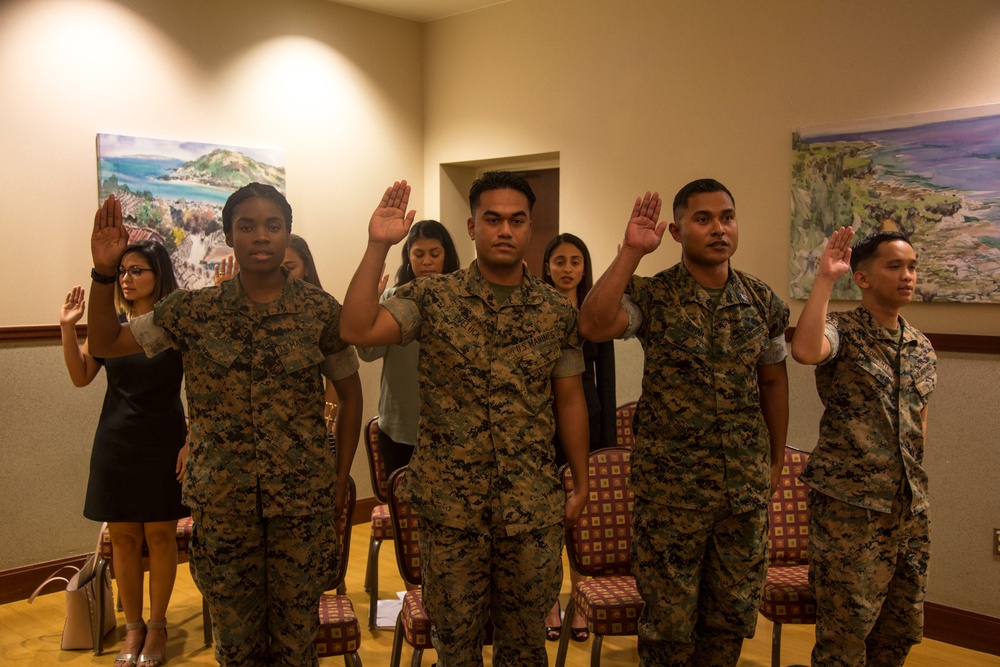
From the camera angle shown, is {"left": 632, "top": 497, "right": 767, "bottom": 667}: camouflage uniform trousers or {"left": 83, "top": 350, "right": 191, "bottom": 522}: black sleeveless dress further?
{"left": 83, "top": 350, "right": 191, "bottom": 522}: black sleeveless dress

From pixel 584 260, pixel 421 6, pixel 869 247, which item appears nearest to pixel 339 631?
pixel 584 260

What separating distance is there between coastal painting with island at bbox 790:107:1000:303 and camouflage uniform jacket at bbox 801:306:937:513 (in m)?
1.05

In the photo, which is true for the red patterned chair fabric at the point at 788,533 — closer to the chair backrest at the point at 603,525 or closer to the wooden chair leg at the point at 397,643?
the chair backrest at the point at 603,525

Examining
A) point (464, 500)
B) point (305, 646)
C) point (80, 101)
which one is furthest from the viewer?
point (80, 101)

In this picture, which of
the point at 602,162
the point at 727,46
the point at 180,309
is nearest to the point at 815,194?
the point at 727,46

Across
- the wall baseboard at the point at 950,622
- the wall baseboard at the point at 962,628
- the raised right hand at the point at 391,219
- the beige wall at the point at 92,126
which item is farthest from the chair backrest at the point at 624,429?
the beige wall at the point at 92,126

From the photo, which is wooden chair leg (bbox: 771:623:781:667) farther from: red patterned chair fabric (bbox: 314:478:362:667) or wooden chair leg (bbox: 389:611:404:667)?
red patterned chair fabric (bbox: 314:478:362:667)

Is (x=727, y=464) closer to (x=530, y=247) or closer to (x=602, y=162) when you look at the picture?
(x=602, y=162)

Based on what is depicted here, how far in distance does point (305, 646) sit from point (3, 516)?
2444 mm

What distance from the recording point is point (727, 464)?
89.0 inches

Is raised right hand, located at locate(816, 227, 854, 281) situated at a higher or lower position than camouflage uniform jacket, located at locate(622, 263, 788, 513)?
higher

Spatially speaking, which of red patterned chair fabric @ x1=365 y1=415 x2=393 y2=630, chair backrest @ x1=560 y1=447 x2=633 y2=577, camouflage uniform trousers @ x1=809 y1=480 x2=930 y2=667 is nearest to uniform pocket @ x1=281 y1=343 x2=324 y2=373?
chair backrest @ x1=560 y1=447 x2=633 y2=577

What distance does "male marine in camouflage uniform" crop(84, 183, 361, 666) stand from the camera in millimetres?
2170

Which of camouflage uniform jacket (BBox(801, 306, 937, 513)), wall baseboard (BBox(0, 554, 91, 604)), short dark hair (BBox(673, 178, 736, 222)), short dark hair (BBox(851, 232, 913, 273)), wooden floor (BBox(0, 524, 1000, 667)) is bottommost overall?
wooden floor (BBox(0, 524, 1000, 667))
